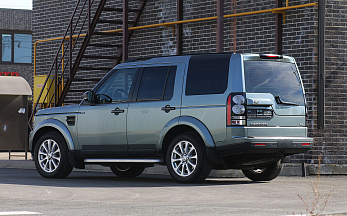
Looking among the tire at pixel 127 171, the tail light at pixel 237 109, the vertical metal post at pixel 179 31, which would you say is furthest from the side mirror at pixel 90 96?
the vertical metal post at pixel 179 31

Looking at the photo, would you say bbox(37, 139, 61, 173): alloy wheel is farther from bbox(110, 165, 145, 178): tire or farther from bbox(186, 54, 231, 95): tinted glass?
bbox(186, 54, 231, 95): tinted glass

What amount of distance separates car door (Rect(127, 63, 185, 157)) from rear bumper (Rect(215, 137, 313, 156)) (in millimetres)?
1074

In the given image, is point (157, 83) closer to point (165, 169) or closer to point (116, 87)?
point (116, 87)

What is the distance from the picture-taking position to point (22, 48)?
36562 millimetres

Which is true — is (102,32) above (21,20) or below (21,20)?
below

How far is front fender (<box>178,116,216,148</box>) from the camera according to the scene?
1023 cm

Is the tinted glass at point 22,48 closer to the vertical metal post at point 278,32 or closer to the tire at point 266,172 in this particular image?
the vertical metal post at point 278,32

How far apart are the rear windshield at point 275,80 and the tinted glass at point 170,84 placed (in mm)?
1265

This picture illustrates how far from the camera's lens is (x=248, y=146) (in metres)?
9.90

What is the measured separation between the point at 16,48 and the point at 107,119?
86.0 ft

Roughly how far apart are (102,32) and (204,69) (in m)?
6.86

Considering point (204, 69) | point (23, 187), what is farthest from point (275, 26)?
point (23, 187)

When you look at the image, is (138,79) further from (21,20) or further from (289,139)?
(21,20)

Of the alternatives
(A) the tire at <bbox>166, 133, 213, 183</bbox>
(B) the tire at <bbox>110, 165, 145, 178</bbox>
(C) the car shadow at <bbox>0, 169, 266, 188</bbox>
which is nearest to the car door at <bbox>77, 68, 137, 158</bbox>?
(C) the car shadow at <bbox>0, 169, 266, 188</bbox>
